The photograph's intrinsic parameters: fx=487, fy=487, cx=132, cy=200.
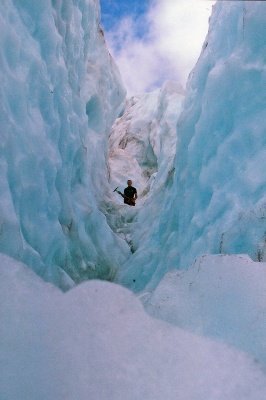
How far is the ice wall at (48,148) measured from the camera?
4.01 m

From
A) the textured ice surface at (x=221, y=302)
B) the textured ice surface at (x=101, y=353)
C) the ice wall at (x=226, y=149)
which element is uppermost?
the ice wall at (x=226, y=149)

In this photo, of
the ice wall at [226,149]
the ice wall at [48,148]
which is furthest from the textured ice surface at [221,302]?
the ice wall at [48,148]

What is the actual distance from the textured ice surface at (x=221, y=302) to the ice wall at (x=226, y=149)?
3.82 feet

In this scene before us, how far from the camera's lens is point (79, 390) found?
5.61 ft

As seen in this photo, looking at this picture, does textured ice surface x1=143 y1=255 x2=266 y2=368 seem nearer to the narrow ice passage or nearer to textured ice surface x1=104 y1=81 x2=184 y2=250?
the narrow ice passage

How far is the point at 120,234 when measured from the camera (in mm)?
8297

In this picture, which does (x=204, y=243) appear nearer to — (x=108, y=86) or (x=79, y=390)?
(x=79, y=390)

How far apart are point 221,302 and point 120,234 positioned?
610 cm

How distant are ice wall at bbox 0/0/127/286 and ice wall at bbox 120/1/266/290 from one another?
127 cm

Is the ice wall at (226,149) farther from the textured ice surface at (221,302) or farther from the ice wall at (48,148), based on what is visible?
the ice wall at (48,148)

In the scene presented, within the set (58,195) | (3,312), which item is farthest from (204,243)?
(3,312)

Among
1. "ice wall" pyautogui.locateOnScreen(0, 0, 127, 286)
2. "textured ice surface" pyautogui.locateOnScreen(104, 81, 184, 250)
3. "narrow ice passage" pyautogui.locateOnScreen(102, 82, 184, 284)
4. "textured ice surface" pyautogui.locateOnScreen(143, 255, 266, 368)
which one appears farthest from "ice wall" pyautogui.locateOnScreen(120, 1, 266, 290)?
"textured ice surface" pyautogui.locateOnScreen(104, 81, 184, 250)

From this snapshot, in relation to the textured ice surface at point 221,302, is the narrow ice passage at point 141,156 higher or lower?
higher

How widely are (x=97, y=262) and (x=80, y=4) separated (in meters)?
3.72
